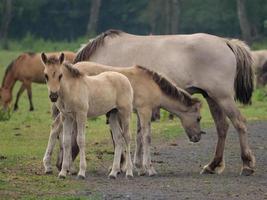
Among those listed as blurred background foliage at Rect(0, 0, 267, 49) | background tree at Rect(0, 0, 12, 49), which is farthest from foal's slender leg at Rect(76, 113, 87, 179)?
blurred background foliage at Rect(0, 0, 267, 49)

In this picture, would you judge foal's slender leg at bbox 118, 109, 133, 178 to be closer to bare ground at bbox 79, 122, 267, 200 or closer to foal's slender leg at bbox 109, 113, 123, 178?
foal's slender leg at bbox 109, 113, 123, 178

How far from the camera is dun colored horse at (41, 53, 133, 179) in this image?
41.6 ft

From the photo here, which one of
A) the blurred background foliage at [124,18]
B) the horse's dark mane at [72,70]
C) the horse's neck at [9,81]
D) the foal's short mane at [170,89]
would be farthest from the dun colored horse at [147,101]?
the blurred background foliage at [124,18]

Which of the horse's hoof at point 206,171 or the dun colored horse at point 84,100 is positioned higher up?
the dun colored horse at point 84,100

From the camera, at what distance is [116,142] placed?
1366 centimetres

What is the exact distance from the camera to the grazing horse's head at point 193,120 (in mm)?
14625

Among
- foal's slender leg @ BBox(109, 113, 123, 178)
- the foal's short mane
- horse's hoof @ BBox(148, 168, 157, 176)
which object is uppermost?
the foal's short mane

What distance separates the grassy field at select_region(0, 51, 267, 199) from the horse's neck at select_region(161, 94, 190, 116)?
4.28 ft

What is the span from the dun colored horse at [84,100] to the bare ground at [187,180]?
43 centimetres

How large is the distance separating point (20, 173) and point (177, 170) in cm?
233

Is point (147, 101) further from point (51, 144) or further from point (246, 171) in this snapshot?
point (246, 171)

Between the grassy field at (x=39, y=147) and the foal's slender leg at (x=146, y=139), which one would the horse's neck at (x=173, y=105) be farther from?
the grassy field at (x=39, y=147)

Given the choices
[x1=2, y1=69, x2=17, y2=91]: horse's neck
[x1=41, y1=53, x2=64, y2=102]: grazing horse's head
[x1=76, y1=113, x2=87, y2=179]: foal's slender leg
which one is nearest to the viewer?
[x1=41, y1=53, x2=64, y2=102]: grazing horse's head

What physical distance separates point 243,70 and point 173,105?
4.23 ft
